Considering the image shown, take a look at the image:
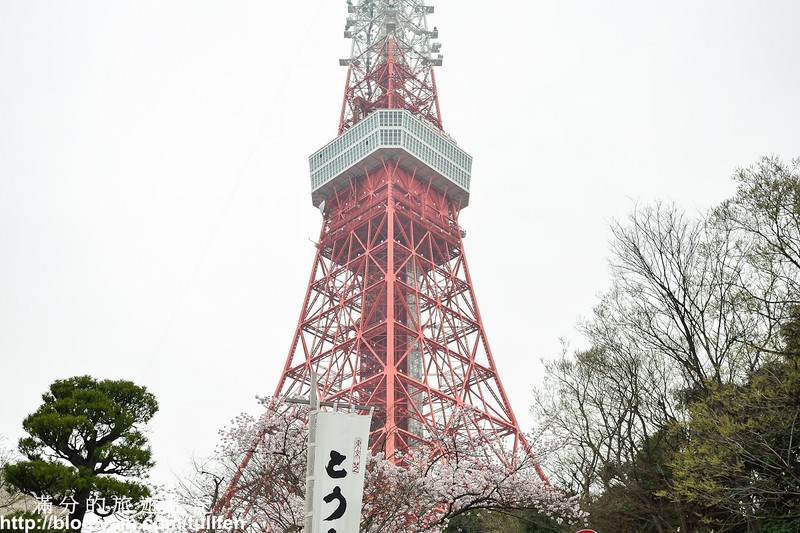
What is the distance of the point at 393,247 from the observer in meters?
28.5

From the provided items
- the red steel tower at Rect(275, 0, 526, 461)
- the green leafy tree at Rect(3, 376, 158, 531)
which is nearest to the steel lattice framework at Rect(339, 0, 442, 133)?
the red steel tower at Rect(275, 0, 526, 461)

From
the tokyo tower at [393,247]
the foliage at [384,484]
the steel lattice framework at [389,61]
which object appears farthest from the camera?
the steel lattice framework at [389,61]

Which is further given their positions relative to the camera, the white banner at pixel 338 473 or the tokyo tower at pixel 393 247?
the tokyo tower at pixel 393 247

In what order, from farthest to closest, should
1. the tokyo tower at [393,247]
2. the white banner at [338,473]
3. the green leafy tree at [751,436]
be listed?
the tokyo tower at [393,247] → the green leafy tree at [751,436] → the white banner at [338,473]

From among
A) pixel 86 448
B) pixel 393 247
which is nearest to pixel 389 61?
pixel 393 247

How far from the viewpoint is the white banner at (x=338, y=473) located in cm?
670

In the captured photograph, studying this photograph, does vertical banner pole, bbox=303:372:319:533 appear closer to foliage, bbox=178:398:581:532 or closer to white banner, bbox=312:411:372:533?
white banner, bbox=312:411:372:533

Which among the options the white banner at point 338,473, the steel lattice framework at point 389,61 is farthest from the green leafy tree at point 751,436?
the steel lattice framework at point 389,61

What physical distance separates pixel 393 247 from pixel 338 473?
21841 mm

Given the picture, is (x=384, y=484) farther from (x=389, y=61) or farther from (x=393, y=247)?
(x=389, y=61)

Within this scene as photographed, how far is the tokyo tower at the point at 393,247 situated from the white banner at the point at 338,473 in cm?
1591

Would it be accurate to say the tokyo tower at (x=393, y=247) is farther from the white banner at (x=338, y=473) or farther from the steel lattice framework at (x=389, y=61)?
the white banner at (x=338, y=473)

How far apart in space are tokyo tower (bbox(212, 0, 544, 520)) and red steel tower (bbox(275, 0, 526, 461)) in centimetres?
6

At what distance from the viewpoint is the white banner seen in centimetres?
670
